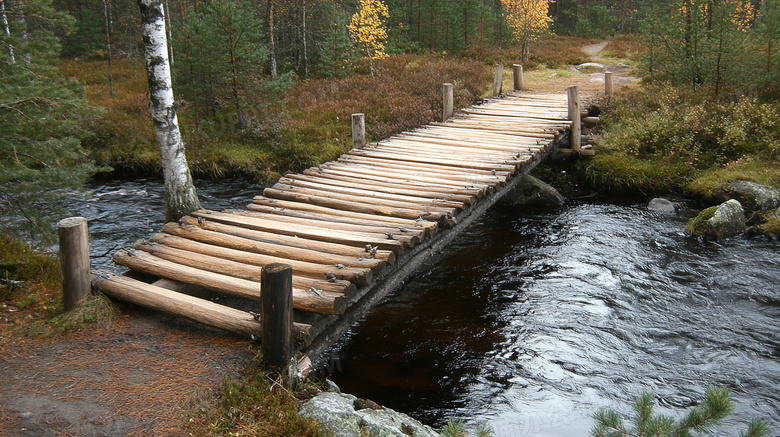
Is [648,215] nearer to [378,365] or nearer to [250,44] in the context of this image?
[378,365]

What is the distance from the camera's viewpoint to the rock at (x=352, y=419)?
4.49 meters

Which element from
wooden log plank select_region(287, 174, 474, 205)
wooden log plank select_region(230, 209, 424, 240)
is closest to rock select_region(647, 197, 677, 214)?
wooden log plank select_region(287, 174, 474, 205)

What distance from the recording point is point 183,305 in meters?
5.60

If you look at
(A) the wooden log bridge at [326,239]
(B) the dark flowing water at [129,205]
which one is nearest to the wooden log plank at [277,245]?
(A) the wooden log bridge at [326,239]

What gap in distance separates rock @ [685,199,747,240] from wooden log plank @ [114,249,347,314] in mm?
9160

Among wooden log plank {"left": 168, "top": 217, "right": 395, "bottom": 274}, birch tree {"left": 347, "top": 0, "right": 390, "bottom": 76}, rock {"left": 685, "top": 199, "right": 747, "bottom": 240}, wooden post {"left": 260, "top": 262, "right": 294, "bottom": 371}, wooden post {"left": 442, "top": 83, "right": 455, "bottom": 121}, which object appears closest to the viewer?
Result: wooden post {"left": 260, "top": 262, "right": 294, "bottom": 371}

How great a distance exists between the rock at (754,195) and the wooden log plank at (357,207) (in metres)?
8.54

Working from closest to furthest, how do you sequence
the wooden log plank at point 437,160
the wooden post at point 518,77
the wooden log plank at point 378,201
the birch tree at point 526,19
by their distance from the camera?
the wooden log plank at point 378,201 < the wooden log plank at point 437,160 < the wooden post at point 518,77 < the birch tree at point 526,19

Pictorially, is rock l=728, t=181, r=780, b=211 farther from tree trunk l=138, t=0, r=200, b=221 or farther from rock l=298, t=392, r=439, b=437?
tree trunk l=138, t=0, r=200, b=221

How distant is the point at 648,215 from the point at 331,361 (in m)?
9.04

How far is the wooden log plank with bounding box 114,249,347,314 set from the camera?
539 cm

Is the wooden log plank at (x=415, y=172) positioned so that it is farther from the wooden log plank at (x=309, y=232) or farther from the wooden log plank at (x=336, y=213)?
the wooden log plank at (x=309, y=232)

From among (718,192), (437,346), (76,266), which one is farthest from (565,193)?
(76,266)

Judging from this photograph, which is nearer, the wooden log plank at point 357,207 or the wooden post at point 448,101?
the wooden log plank at point 357,207
